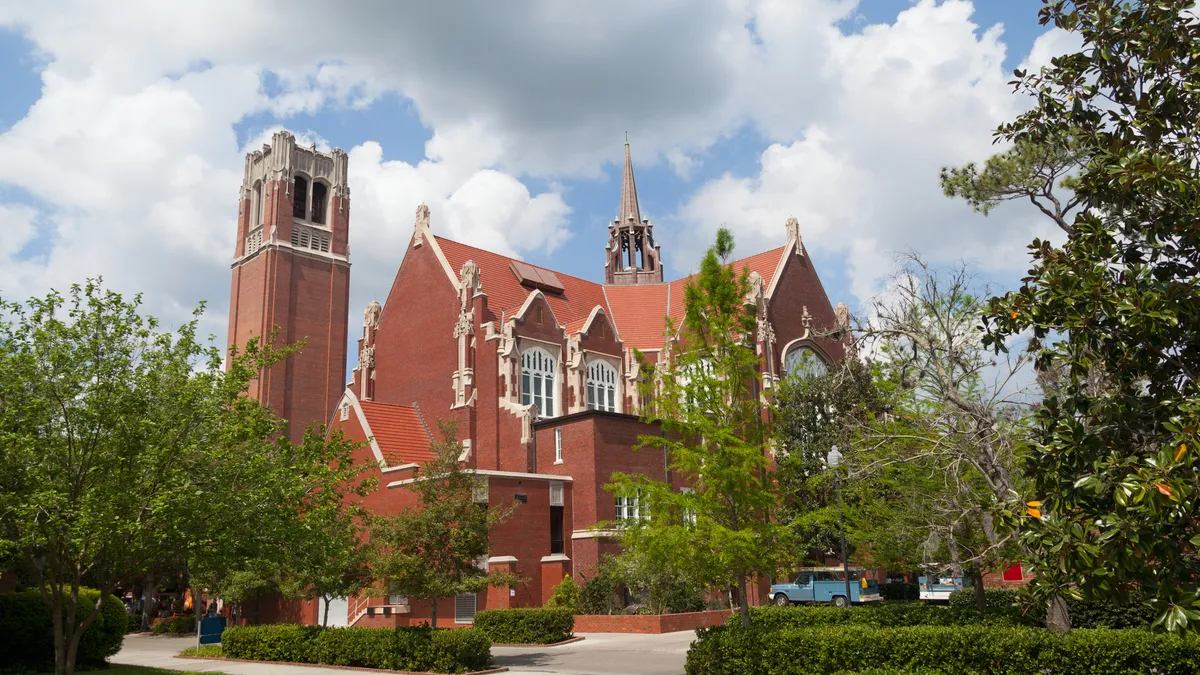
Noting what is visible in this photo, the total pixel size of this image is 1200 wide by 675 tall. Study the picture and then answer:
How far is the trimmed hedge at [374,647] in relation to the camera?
68.3 ft

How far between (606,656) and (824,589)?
16748 mm

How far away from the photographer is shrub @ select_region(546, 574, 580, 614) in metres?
32.8

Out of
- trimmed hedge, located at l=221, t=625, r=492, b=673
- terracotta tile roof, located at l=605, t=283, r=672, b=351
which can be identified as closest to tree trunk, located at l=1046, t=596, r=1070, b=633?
trimmed hedge, located at l=221, t=625, r=492, b=673

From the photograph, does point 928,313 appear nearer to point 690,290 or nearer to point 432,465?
point 690,290

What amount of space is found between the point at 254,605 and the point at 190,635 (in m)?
5.17

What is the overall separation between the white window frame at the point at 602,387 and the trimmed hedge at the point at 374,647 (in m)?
22.8

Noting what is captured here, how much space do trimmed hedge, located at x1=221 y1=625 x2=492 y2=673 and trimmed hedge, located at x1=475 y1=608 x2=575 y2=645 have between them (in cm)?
586

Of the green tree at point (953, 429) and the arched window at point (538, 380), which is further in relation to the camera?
the arched window at point (538, 380)

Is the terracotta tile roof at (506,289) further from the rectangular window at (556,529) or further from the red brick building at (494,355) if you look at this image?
the rectangular window at (556,529)

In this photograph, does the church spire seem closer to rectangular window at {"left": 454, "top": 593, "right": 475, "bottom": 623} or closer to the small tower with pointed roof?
the small tower with pointed roof

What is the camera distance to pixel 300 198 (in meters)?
61.8

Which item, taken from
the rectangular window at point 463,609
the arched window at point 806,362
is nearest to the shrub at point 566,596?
the rectangular window at point 463,609

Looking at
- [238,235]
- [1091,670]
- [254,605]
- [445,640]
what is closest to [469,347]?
[254,605]

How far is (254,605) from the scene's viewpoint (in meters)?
37.9
